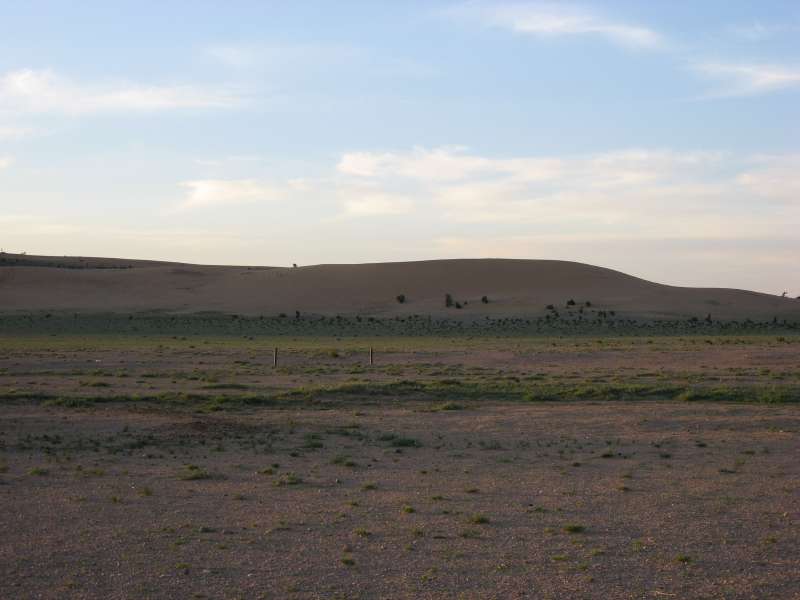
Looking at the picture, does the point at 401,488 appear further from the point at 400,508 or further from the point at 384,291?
the point at 384,291

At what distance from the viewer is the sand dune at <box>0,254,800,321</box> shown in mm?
90500

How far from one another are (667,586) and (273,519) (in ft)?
16.3

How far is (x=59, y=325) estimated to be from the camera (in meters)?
72.1

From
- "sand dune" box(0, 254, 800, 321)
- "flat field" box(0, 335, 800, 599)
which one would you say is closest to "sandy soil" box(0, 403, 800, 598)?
"flat field" box(0, 335, 800, 599)

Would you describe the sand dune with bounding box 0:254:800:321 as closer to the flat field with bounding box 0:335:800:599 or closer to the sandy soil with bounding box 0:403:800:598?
the flat field with bounding box 0:335:800:599

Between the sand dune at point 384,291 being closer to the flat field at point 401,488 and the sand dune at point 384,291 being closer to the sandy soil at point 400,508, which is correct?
the flat field at point 401,488

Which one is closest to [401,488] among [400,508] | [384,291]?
[400,508]

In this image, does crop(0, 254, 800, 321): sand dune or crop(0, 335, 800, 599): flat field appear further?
crop(0, 254, 800, 321): sand dune

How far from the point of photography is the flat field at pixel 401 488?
996cm

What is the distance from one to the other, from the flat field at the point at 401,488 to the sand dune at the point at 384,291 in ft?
184

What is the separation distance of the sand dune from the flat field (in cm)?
5605

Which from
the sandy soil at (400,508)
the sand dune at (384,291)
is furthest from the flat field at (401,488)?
the sand dune at (384,291)

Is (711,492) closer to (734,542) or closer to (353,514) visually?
(734,542)

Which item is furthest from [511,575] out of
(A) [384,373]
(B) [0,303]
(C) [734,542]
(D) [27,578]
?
(B) [0,303]
